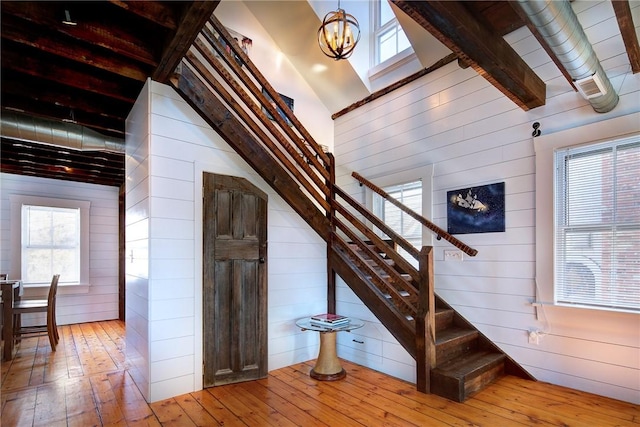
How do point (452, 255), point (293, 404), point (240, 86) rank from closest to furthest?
point (293, 404), point (240, 86), point (452, 255)

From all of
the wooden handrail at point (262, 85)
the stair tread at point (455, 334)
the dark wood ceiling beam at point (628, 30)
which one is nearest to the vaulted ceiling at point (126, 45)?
the dark wood ceiling beam at point (628, 30)

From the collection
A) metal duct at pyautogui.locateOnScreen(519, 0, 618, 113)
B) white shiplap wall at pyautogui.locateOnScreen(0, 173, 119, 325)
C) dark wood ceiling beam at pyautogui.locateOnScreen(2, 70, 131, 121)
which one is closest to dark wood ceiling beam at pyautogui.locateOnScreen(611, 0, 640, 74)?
metal duct at pyautogui.locateOnScreen(519, 0, 618, 113)

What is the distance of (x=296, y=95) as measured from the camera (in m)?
4.89

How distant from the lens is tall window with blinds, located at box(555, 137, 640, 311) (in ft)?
8.37

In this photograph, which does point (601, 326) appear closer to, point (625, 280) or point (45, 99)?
point (625, 280)

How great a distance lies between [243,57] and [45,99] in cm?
202

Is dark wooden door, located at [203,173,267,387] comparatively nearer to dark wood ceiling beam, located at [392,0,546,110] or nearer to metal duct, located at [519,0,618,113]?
dark wood ceiling beam, located at [392,0,546,110]

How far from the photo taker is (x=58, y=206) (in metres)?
6.01

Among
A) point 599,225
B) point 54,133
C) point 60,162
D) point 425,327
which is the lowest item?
point 425,327

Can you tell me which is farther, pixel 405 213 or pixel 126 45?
pixel 405 213

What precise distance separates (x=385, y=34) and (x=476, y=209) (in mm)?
2835

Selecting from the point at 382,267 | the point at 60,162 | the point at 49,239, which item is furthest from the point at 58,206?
the point at 382,267

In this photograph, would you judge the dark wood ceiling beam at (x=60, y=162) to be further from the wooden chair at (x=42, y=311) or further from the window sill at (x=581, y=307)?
the window sill at (x=581, y=307)

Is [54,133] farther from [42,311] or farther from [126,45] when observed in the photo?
[42,311]
